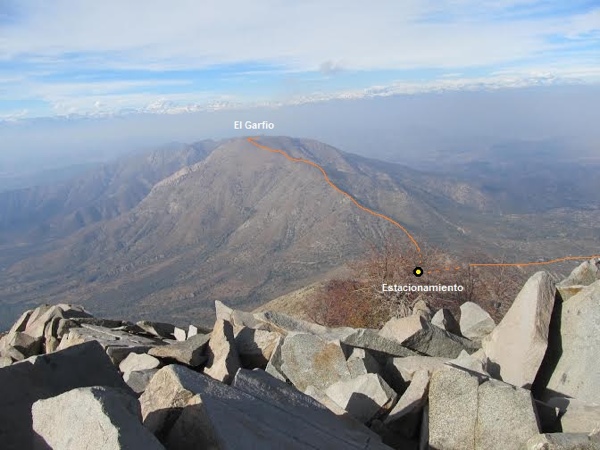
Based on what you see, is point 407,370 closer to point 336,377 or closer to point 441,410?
point 336,377

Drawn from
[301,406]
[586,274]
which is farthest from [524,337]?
[301,406]

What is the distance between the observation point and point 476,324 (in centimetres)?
1883

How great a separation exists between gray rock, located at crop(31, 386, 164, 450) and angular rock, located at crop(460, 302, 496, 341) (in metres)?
13.9

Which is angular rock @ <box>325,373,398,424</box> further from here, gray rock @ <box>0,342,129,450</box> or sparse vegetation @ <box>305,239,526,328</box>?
sparse vegetation @ <box>305,239,526,328</box>

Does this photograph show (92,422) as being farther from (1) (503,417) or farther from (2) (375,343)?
(2) (375,343)

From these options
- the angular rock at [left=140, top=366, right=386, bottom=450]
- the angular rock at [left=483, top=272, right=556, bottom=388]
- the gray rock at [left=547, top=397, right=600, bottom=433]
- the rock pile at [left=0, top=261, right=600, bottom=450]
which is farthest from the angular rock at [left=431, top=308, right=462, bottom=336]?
the angular rock at [left=140, top=366, right=386, bottom=450]

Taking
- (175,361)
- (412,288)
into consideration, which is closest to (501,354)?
(175,361)

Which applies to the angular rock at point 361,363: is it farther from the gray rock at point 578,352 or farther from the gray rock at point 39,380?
the gray rock at point 39,380

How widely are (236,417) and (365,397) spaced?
4.39 m

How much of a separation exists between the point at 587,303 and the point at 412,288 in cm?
2510

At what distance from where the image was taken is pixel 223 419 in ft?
25.6

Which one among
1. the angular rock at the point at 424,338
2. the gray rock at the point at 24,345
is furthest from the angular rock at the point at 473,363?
the gray rock at the point at 24,345

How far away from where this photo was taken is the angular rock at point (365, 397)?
37.2ft

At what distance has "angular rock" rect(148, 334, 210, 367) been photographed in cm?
1523
